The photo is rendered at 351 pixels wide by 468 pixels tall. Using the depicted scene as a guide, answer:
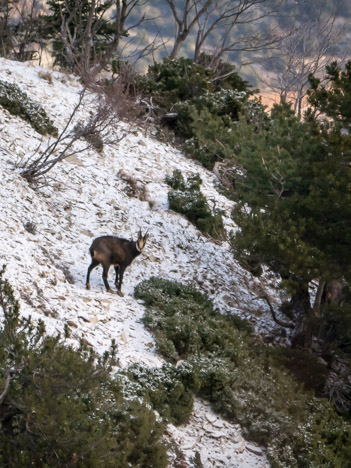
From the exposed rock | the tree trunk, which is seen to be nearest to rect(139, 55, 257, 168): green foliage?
the tree trunk

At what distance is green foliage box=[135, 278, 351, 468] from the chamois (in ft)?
1.63

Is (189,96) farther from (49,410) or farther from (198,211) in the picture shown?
(49,410)

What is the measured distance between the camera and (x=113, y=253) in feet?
31.7

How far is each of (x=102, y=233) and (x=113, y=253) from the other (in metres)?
2.11

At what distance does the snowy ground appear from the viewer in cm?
781

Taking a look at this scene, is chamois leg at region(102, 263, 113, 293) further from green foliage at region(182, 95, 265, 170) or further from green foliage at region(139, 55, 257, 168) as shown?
green foliage at region(139, 55, 257, 168)

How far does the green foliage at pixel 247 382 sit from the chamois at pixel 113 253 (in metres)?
0.50

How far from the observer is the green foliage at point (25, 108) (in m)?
14.3

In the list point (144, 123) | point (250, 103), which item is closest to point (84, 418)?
point (144, 123)

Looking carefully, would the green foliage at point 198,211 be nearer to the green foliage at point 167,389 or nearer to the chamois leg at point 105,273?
the chamois leg at point 105,273

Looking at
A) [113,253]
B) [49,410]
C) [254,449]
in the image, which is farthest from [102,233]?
[49,410]

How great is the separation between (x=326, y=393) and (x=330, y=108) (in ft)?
14.5

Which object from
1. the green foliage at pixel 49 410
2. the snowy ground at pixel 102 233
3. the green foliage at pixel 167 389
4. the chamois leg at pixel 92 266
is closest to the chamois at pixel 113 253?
the chamois leg at pixel 92 266

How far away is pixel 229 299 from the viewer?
11438mm
